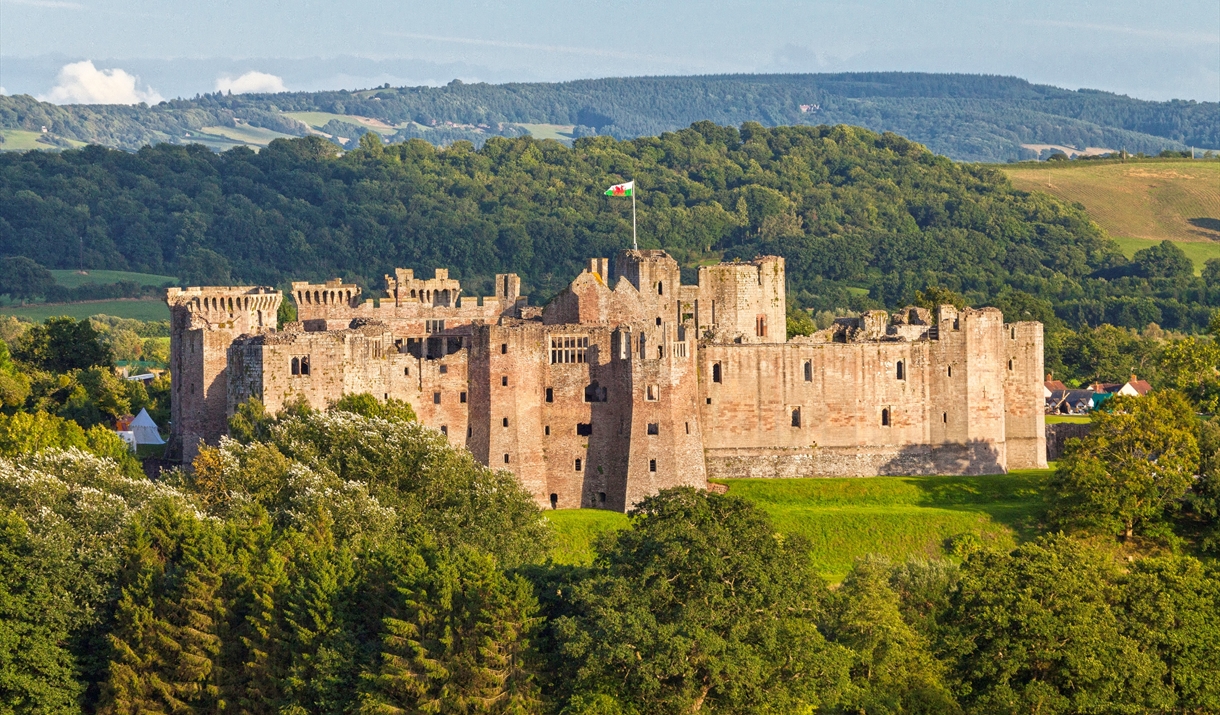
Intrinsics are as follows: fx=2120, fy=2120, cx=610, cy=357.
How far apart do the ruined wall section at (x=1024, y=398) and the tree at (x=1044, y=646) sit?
30.7m

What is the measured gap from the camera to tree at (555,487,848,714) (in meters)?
62.2

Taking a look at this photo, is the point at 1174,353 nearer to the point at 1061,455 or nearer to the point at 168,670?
the point at 1061,455

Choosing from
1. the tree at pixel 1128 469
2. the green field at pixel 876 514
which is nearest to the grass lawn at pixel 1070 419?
the green field at pixel 876 514

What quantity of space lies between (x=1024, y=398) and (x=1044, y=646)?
114 feet

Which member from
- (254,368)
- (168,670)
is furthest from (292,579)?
(254,368)

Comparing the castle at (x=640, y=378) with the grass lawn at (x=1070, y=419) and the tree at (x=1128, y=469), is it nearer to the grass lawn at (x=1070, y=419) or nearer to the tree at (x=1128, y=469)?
the tree at (x=1128, y=469)

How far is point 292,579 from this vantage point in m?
70.2

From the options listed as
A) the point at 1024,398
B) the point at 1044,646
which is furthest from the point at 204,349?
the point at 1044,646

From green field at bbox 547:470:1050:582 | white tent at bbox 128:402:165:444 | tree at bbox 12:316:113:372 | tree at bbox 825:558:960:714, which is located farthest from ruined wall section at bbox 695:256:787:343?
tree at bbox 12:316:113:372

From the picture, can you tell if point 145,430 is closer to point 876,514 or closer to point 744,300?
point 744,300

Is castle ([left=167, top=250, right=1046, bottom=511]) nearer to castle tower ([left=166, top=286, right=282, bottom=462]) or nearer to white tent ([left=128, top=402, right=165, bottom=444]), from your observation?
castle tower ([left=166, top=286, right=282, bottom=462])

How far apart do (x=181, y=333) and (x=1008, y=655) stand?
43.8m

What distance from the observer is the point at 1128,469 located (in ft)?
296

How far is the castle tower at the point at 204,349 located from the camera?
90.7 metres
